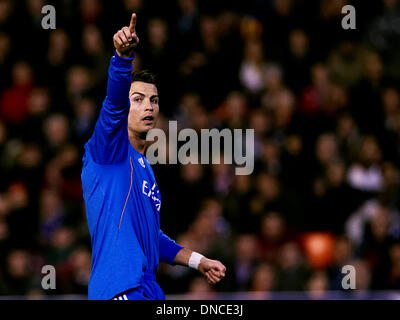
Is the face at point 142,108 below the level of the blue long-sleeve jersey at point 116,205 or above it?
above

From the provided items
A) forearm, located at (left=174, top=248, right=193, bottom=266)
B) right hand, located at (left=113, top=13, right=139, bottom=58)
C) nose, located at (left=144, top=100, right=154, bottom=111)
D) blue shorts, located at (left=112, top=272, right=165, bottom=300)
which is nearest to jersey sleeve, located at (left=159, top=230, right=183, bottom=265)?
forearm, located at (left=174, top=248, right=193, bottom=266)

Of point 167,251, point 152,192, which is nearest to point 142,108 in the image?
point 152,192

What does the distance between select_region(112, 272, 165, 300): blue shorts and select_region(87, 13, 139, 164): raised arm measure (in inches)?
28.5

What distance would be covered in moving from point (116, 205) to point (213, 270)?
83 centimetres

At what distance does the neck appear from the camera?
487 centimetres

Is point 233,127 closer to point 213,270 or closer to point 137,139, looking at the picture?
point 137,139

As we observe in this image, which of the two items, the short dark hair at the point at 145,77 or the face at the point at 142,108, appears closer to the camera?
the face at the point at 142,108

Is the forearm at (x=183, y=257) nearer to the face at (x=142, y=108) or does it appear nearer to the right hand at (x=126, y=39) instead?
the face at (x=142, y=108)

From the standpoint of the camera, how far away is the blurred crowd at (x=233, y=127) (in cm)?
863

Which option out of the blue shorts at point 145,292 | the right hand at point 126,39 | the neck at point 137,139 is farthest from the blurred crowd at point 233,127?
the right hand at point 126,39

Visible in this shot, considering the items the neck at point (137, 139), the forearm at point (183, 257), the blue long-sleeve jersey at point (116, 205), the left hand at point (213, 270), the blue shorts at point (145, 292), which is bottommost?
the blue shorts at point (145, 292)

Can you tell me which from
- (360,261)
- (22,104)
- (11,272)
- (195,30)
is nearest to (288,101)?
(195,30)

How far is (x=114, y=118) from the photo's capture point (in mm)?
4238
